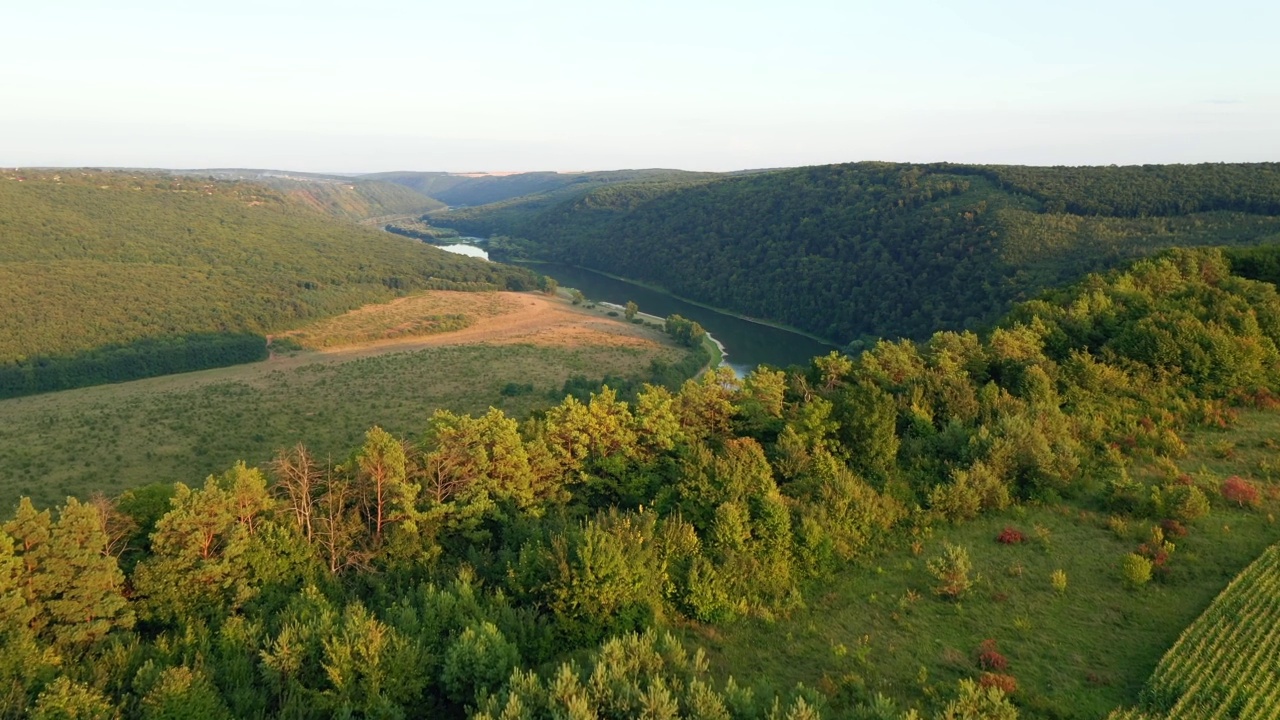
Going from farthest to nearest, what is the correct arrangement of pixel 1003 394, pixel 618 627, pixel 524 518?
1. pixel 1003 394
2. pixel 524 518
3. pixel 618 627

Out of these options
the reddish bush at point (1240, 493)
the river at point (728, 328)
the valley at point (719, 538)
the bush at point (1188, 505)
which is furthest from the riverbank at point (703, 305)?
the bush at point (1188, 505)

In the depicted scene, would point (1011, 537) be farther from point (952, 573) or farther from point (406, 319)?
point (406, 319)

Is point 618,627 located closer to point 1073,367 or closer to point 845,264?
point 1073,367

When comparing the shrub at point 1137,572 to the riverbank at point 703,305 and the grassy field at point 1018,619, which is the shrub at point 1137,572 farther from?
the riverbank at point 703,305

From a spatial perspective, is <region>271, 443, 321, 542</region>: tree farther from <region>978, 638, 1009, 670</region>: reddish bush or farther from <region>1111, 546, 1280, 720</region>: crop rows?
<region>1111, 546, 1280, 720</region>: crop rows

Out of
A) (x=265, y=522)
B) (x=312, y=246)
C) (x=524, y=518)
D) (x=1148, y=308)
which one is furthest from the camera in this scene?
(x=312, y=246)

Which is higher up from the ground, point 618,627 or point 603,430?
point 603,430

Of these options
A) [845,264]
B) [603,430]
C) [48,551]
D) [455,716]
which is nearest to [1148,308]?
[603,430]
